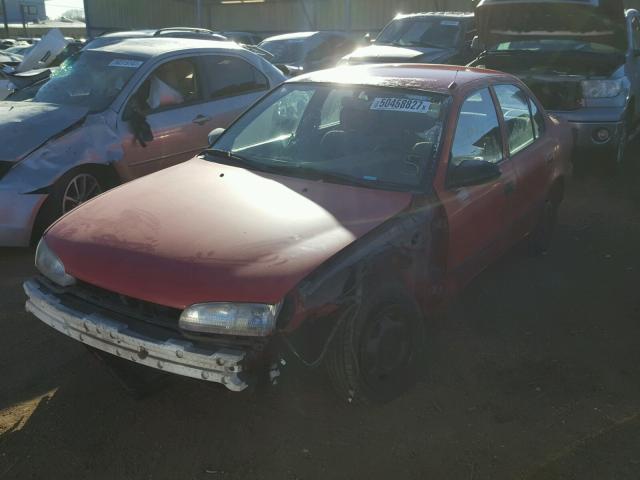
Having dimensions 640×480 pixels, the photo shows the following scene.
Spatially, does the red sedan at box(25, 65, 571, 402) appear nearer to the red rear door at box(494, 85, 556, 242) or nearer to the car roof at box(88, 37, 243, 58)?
the red rear door at box(494, 85, 556, 242)

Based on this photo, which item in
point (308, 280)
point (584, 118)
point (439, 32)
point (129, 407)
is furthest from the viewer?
point (439, 32)

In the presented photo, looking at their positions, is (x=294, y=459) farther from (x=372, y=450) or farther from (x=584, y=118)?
(x=584, y=118)

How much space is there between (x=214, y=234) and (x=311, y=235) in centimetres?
44

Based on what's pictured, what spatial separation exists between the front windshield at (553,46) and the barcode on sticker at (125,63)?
4.88 m

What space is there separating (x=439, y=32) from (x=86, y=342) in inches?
404

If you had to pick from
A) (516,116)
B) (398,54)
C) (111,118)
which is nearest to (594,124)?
(516,116)

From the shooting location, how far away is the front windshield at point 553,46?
780 centimetres

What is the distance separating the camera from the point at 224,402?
3.12 m

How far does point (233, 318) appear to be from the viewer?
2504 mm

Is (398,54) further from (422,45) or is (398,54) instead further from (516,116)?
(516,116)

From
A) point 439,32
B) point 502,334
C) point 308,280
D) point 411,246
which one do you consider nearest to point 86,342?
point 308,280

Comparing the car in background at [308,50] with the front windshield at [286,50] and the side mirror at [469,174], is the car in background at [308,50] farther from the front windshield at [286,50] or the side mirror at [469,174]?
the side mirror at [469,174]

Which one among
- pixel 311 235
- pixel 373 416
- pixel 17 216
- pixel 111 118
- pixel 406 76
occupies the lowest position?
pixel 373 416

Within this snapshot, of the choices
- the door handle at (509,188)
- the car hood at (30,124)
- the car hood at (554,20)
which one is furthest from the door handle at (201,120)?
the car hood at (554,20)
